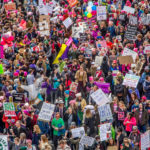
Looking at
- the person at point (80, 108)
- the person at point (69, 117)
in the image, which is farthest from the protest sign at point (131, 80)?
the person at point (69, 117)

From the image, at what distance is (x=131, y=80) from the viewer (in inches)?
884

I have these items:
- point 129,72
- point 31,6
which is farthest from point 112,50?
point 31,6

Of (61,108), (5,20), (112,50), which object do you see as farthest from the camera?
(5,20)

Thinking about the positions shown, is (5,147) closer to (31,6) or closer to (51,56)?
(51,56)

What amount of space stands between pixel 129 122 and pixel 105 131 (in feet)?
3.53

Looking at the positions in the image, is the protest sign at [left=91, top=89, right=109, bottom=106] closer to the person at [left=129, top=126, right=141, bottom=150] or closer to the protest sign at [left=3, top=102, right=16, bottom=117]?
the person at [left=129, top=126, right=141, bottom=150]

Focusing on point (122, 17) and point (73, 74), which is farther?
point (122, 17)

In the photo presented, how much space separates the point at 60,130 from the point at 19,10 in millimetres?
15148

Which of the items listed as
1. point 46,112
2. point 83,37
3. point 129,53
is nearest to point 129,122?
point 46,112

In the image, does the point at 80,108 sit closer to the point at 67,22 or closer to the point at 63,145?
the point at 63,145

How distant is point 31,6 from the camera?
34719 mm

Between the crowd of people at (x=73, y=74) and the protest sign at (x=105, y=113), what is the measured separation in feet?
0.69

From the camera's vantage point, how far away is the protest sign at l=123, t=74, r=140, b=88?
22.4 m

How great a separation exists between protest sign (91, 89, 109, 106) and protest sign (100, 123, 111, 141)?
1424 mm
